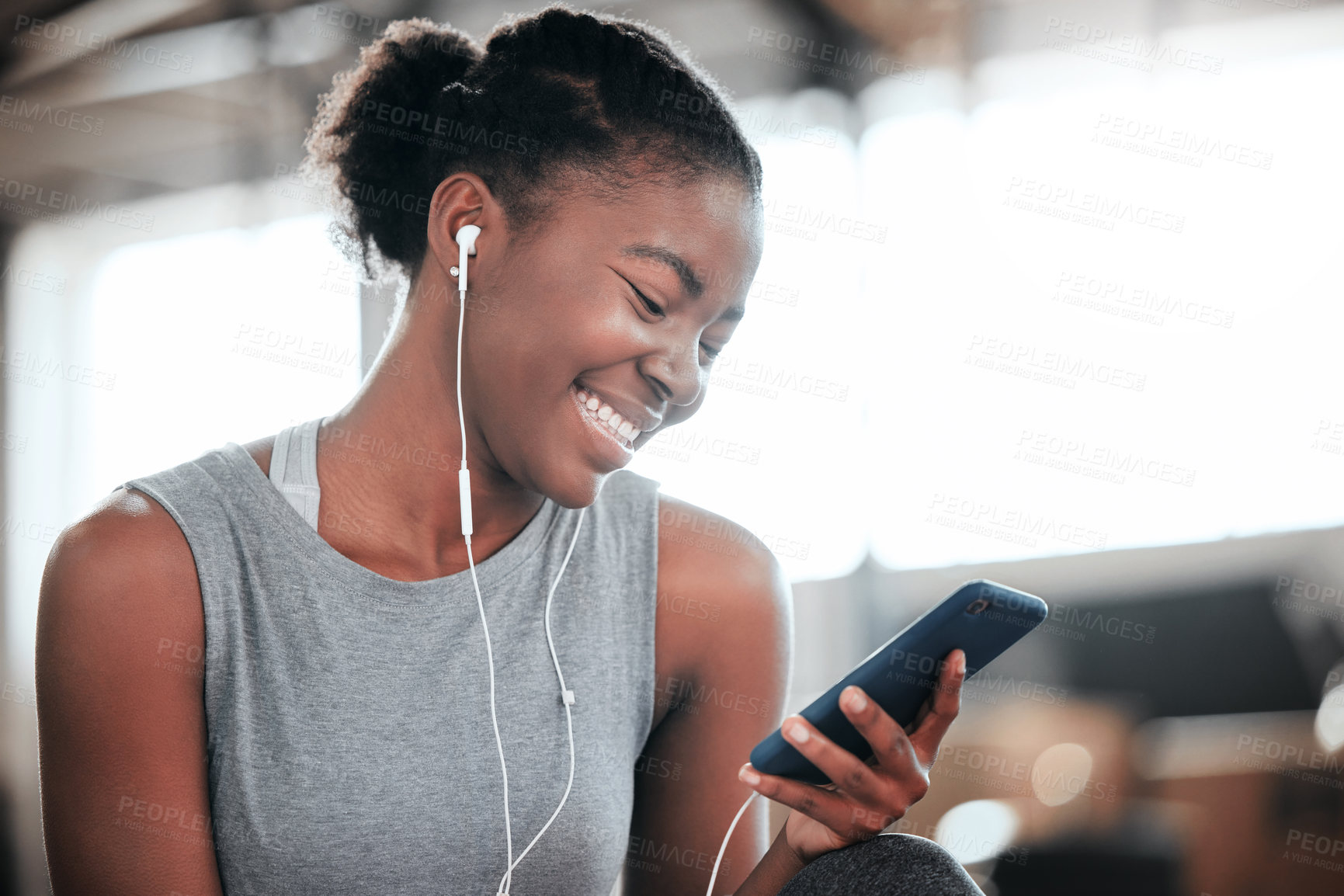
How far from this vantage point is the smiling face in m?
1.03

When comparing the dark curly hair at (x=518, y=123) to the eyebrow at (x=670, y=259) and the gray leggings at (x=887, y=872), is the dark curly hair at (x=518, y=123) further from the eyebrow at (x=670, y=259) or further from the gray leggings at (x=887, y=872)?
the gray leggings at (x=887, y=872)

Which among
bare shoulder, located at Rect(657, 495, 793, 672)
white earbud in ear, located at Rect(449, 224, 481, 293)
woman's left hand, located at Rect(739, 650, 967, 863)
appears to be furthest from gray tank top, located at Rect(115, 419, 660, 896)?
woman's left hand, located at Rect(739, 650, 967, 863)

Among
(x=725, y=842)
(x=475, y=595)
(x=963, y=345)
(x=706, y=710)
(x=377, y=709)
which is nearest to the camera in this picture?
(x=725, y=842)

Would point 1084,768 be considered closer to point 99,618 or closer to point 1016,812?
point 1016,812

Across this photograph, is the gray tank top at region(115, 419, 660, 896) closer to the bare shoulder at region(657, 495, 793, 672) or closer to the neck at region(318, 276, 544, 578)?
the neck at region(318, 276, 544, 578)

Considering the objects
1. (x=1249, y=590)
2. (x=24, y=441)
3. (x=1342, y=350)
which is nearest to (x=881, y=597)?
(x=1249, y=590)

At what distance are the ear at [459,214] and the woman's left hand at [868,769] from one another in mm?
618

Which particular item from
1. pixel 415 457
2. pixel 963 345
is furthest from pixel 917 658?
pixel 963 345

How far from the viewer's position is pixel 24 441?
159 inches

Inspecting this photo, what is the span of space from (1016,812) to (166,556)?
2.43m

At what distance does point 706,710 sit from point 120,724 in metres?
0.67

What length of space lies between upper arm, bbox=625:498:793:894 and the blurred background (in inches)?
61.6

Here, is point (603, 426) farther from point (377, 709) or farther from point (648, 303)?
point (377, 709)

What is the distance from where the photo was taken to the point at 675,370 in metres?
1.06
